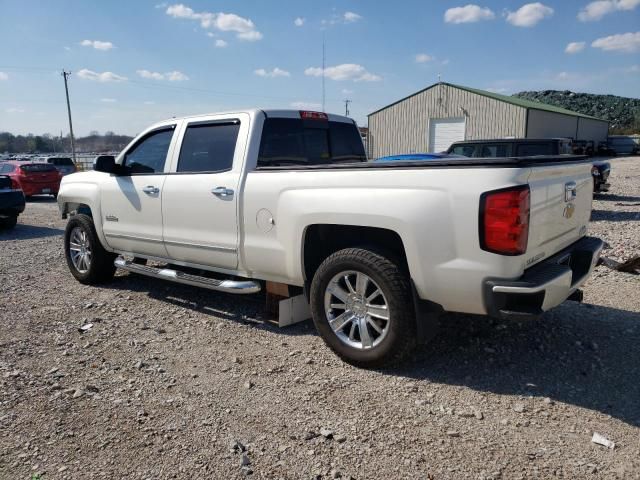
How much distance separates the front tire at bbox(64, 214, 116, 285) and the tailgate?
16.3ft

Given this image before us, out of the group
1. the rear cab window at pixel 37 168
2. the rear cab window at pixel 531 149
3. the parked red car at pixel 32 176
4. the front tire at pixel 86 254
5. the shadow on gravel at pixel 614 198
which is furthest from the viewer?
the rear cab window at pixel 37 168

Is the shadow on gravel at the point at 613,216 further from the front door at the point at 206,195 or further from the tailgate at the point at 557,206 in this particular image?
the front door at the point at 206,195

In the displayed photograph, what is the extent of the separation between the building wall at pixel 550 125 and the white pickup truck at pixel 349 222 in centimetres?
2966

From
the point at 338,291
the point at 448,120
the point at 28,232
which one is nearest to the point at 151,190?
the point at 338,291

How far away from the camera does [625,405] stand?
10.9ft

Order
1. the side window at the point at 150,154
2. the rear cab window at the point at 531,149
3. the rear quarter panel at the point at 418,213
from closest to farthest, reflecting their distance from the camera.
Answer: the rear quarter panel at the point at 418,213 < the side window at the point at 150,154 < the rear cab window at the point at 531,149

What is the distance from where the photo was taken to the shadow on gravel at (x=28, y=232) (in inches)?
436

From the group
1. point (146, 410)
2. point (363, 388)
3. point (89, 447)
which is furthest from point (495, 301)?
point (89, 447)

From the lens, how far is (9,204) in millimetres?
11852

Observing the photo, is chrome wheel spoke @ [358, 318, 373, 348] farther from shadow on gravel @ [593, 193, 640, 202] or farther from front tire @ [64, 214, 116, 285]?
shadow on gravel @ [593, 193, 640, 202]

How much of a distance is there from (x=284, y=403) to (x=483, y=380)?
1.44 m

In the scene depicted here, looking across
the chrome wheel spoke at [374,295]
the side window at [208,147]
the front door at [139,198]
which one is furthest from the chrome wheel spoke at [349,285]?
the front door at [139,198]

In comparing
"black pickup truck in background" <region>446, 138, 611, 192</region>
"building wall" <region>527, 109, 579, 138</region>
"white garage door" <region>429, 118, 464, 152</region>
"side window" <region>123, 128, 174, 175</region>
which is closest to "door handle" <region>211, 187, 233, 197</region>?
"side window" <region>123, 128, 174, 175</region>

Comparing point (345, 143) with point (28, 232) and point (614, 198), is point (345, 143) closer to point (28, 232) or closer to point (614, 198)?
point (28, 232)
